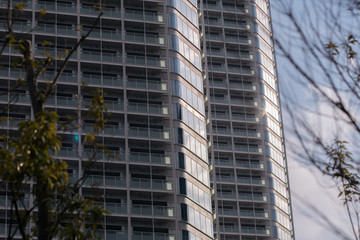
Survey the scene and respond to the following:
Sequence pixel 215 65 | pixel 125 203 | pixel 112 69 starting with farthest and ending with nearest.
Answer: pixel 215 65 → pixel 112 69 → pixel 125 203

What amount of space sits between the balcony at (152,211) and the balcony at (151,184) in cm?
250

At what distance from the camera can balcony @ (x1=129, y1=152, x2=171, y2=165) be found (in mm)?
92312

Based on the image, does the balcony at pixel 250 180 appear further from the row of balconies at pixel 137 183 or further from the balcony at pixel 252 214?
the row of balconies at pixel 137 183

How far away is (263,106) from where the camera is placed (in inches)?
5512

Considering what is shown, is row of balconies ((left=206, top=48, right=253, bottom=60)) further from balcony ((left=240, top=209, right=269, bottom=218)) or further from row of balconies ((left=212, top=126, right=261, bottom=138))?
balcony ((left=240, top=209, right=269, bottom=218))

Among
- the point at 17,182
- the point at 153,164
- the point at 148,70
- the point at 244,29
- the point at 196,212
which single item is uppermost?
the point at 244,29

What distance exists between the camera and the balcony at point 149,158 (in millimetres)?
92312

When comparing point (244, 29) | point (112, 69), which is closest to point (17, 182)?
point (112, 69)

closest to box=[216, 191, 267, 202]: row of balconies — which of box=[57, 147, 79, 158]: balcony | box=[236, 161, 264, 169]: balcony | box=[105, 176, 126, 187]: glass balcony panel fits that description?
box=[236, 161, 264, 169]: balcony

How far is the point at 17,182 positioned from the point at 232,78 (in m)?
125

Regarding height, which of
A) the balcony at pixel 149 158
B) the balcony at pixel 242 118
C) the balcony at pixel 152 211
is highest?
the balcony at pixel 242 118

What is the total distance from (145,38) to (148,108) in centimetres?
1034

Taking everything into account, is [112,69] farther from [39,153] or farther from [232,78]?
[39,153]

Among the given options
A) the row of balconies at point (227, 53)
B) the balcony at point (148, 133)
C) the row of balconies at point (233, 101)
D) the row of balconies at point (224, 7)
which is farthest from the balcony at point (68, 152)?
the row of balconies at point (224, 7)
